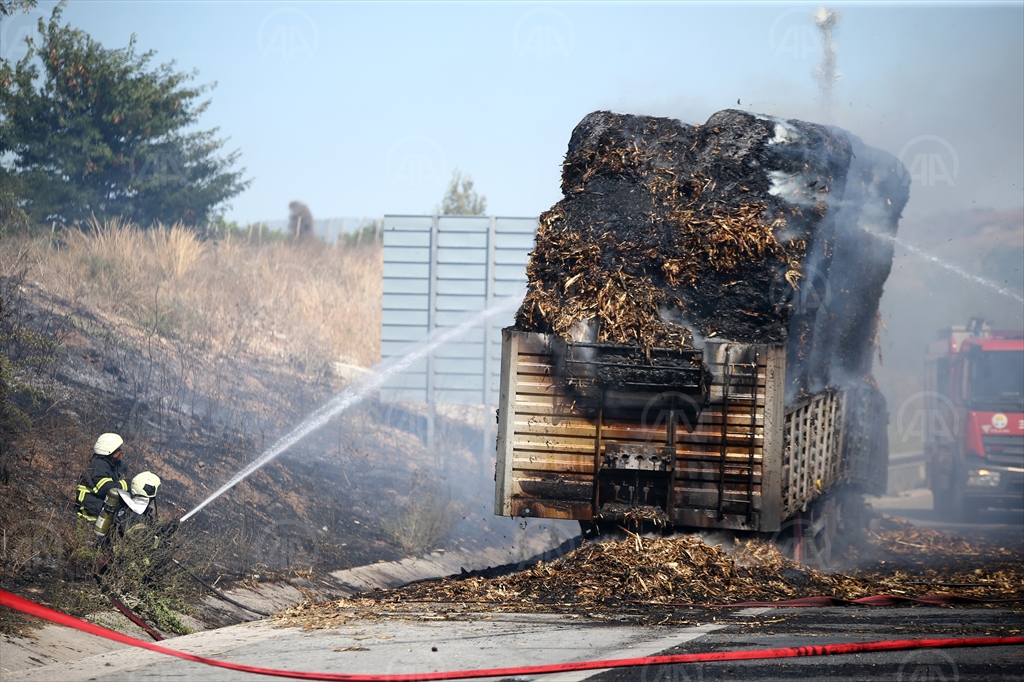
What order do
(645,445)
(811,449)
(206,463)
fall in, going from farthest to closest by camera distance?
(206,463) → (811,449) → (645,445)

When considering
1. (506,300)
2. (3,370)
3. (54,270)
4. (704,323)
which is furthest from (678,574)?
(54,270)

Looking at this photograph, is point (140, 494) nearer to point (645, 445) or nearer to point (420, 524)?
point (645, 445)

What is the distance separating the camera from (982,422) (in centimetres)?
1808

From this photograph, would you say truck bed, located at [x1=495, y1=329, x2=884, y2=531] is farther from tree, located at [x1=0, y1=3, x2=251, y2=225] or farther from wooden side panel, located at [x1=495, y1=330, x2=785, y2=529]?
tree, located at [x1=0, y1=3, x2=251, y2=225]

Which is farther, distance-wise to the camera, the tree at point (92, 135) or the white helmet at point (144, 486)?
the tree at point (92, 135)

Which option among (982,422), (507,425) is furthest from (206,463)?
(982,422)

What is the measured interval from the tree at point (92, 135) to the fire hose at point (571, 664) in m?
16.5

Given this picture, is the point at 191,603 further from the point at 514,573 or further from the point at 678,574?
the point at 678,574

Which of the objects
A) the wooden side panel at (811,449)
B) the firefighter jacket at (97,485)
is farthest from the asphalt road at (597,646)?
the wooden side panel at (811,449)

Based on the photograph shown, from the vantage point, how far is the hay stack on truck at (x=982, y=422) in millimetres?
17938

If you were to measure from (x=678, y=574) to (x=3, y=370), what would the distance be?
24.6 feet

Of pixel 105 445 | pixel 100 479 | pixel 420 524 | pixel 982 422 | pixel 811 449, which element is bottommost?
pixel 420 524

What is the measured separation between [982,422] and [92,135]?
2014 cm

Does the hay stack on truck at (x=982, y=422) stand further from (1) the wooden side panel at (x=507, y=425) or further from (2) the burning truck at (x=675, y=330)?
(1) the wooden side panel at (x=507, y=425)
